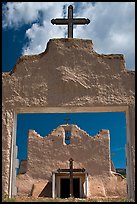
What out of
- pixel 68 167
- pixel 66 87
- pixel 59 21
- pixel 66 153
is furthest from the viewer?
pixel 66 153

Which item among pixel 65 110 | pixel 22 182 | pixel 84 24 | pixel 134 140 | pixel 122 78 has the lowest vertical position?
pixel 22 182

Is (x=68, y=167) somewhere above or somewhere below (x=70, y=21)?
below

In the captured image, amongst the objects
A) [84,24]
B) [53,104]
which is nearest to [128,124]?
[53,104]

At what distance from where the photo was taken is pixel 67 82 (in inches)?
324

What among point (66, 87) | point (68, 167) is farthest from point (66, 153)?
point (66, 87)

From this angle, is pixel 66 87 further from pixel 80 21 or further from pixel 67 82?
pixel 80 21

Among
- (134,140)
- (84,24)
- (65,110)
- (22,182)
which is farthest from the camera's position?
(22,182)

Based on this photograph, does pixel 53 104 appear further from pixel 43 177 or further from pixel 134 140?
pixel 43 177

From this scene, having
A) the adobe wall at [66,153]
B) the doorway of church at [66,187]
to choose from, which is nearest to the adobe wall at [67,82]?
the doorway of church at [66,187]

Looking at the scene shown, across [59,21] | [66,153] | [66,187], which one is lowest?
[66,187]

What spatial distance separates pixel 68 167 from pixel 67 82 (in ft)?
45.8

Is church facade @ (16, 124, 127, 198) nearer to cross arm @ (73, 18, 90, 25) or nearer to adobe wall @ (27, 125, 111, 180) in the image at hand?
adobe wall @ (27, 125, 111, 180)

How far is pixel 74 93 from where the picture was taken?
8.20 m

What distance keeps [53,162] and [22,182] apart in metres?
2.23
